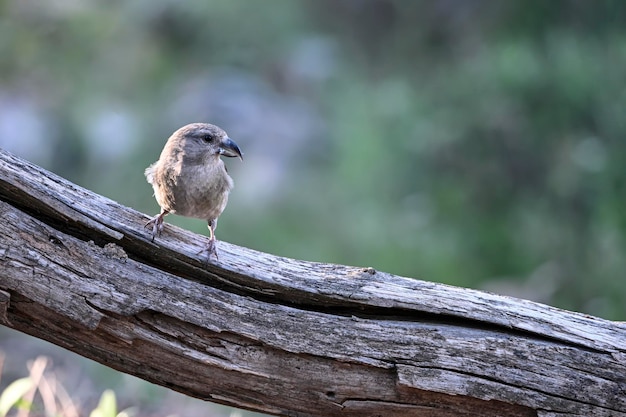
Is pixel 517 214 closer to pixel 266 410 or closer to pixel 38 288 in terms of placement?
pixel 266 410

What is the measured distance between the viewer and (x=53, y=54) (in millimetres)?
11219

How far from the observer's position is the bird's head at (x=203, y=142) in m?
3.71

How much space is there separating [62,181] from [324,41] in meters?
9.94

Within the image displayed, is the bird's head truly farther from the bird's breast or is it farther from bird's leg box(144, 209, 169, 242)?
bird's leg box(144, 209, 169, 242)

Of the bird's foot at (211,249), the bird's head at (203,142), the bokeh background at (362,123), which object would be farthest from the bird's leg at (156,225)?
the bokeh background at (362,123)

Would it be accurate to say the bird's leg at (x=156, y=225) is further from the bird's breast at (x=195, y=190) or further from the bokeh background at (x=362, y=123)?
the bokeh background at (x=362, y=123)

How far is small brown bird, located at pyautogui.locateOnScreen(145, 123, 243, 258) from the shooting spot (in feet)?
12.0

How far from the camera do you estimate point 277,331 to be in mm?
2910

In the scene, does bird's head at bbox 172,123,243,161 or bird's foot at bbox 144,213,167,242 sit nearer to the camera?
bird's foot at bbox 144,213,167,242

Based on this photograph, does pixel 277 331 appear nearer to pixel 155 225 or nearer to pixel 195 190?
pixel 155 225

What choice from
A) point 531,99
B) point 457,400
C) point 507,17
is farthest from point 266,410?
point 507,17

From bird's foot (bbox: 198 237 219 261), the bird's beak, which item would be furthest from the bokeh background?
bird's foot (bbox: 198 237 219 261)

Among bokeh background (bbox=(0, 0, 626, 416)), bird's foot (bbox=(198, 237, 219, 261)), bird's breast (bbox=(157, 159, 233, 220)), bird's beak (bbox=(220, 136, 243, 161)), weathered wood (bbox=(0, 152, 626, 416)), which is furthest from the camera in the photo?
bokeh background (bbox=(0, 0, 626, 416))

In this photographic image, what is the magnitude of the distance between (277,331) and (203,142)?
1.19 metres
